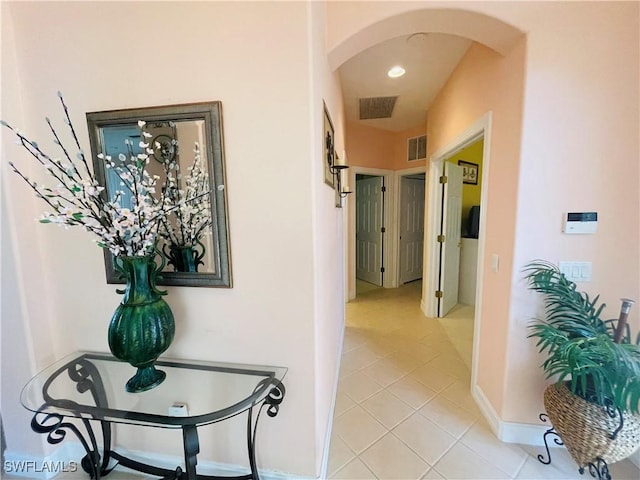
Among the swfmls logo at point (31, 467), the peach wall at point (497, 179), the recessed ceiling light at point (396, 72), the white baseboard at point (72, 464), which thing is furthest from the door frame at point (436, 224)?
the swfmls logo at point (31, 467)

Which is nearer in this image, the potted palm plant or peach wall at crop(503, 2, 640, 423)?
the potted palm plant

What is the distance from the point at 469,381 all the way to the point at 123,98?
297cm

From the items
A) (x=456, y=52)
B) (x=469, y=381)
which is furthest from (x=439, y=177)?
(x=469, y=381)

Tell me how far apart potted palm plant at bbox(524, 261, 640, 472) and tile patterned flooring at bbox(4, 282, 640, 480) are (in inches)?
14.9

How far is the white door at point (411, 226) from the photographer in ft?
15.2

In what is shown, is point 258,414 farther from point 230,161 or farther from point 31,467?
point 31,467

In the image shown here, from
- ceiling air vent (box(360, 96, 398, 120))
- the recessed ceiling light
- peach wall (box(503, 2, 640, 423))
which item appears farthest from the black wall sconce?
ceiling air vent (box(360, 96, 398, 120))

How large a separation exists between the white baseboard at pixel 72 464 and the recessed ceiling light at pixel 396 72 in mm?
3116

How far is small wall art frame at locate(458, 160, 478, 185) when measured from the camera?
3900 mm

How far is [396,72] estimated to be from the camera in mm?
2592

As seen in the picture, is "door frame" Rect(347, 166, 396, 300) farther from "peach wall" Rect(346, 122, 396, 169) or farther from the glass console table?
the glass console table

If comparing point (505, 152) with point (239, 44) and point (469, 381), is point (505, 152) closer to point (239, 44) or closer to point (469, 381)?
point (239, 44)

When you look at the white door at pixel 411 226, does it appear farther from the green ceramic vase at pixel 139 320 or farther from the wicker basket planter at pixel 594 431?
the green ceramic vase at pixel 139 320

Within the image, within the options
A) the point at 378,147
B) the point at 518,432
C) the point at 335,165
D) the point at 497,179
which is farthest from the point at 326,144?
the point at 378,147
